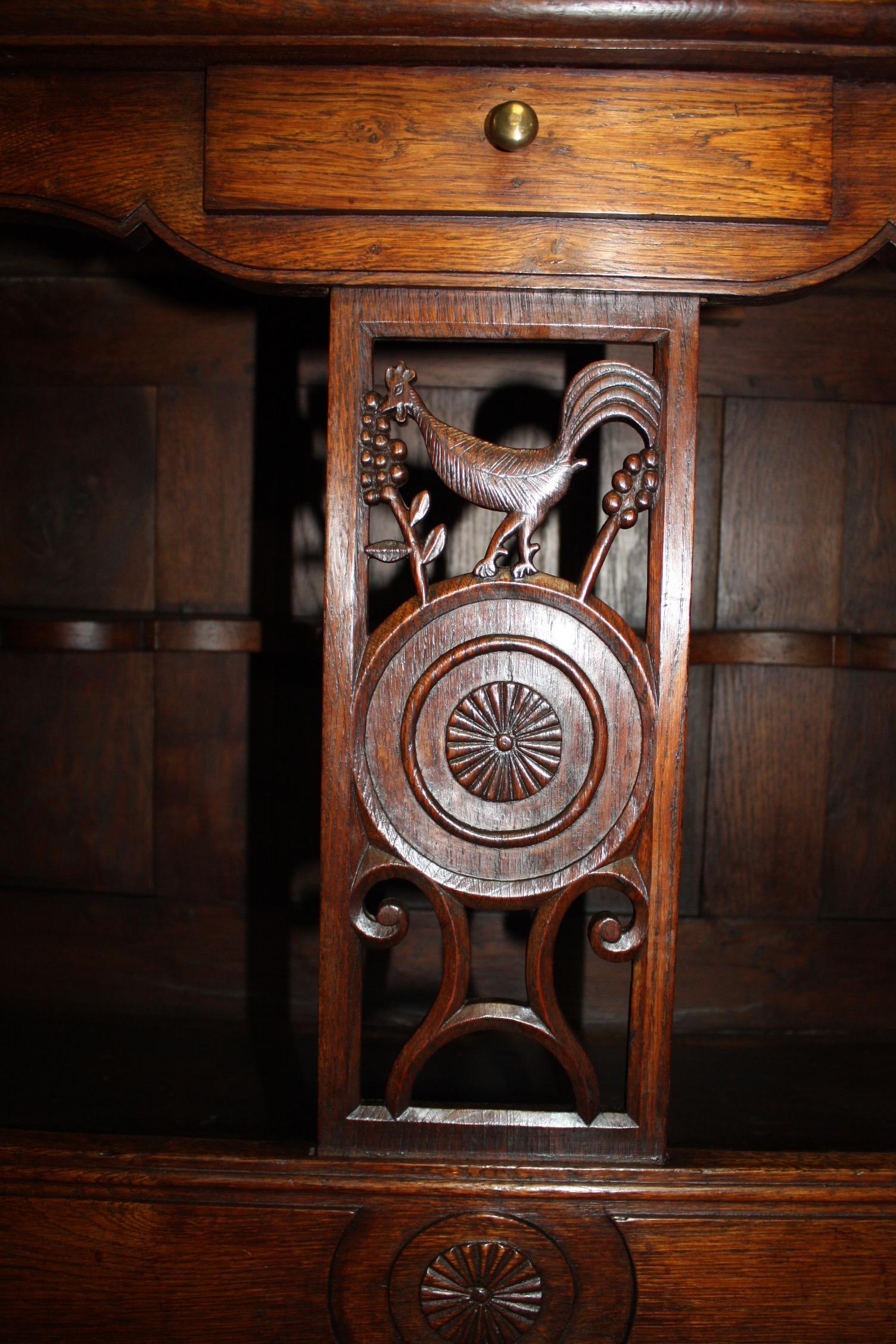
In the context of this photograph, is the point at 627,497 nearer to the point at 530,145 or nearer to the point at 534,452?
the point at 534,452

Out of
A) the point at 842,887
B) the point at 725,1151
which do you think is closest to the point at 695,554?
the point at 842,887

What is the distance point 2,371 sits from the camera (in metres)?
1.43

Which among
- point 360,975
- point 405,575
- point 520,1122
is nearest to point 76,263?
point 405,575

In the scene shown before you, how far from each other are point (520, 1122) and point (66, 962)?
83cm

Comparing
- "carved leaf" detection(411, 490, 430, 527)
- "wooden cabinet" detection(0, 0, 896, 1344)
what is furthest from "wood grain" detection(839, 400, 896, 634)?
"carved leaf" detection(411, 490, 430, 527)

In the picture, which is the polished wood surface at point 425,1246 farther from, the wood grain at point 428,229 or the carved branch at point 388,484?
the wood grain at point 428,229

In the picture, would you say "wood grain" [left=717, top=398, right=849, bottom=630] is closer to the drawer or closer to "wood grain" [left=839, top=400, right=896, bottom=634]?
"wood grain" [left=839, top=400, right=896, bottom=634]

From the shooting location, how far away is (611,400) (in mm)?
836

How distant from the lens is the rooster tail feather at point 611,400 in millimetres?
833

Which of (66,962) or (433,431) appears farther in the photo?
(66,962)

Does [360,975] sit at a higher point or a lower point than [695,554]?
lower

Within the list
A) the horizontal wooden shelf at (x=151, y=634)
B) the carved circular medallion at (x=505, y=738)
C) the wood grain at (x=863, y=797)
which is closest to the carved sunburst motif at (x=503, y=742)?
the carved circular medallion at (x=505, y=738)

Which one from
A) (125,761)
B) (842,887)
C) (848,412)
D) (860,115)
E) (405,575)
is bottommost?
→ (842,887)

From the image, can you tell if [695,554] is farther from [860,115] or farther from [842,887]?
[860,115]
